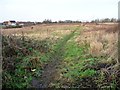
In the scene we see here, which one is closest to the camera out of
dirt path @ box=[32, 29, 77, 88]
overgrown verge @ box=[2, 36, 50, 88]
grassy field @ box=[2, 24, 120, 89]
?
grassy field @ box=[2, 24, 120, 89]

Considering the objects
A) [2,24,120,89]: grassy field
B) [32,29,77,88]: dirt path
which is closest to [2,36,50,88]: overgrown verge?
[2,24,120,89]: grassy field

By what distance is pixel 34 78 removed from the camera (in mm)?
10195

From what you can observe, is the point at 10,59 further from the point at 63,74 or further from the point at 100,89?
the point at 100,89

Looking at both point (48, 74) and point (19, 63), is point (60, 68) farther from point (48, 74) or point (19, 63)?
point (19, 63)

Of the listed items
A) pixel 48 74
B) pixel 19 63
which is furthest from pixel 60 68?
pixel 19 63

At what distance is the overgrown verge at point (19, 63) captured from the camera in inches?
384

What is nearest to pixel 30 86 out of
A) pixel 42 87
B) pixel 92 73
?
pixel 42 87

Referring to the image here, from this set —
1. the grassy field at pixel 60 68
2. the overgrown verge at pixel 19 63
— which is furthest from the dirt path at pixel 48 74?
the overgrown verge at pixel 19 63

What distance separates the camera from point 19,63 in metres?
11.7

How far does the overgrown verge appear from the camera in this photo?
9742 mm

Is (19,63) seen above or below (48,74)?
above

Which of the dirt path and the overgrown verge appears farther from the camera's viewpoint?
the overgrown verge

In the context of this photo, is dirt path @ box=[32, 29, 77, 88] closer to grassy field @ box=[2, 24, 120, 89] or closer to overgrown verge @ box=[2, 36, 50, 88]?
grassy field @ box=[2, 24, 120, 89]

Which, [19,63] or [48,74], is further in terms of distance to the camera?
[19,63]
